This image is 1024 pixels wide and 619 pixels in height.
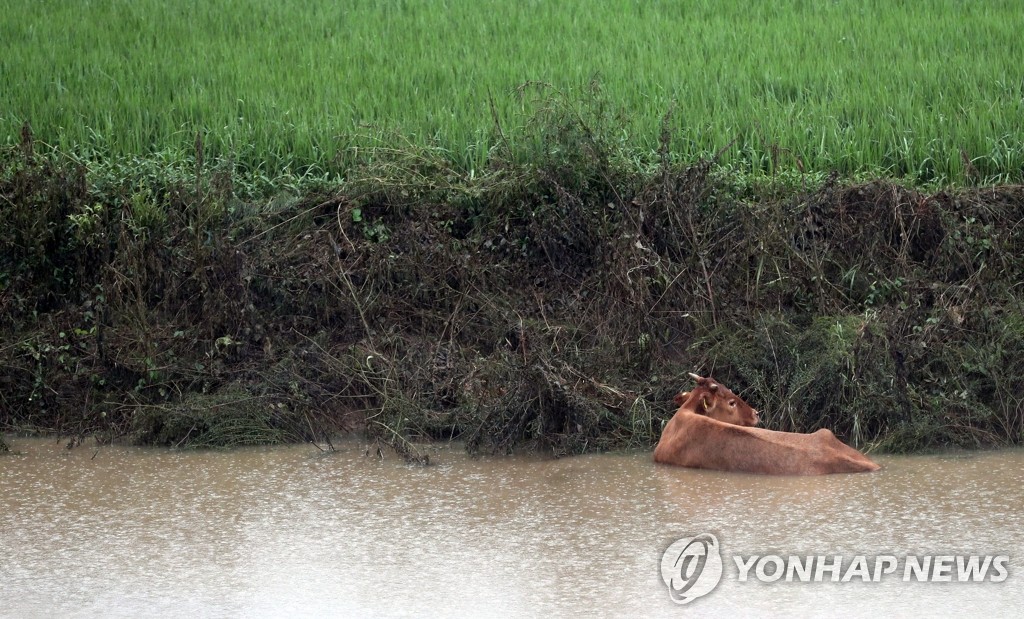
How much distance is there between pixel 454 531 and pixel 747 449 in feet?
4.38

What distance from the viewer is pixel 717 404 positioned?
5.23 metres

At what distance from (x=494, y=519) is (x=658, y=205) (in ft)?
7.62

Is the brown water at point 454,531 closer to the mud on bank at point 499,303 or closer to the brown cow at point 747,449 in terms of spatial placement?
the brown cow at point 747,449

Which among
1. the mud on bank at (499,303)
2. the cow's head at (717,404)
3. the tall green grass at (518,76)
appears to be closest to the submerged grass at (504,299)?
the mud on bank at (499,303)

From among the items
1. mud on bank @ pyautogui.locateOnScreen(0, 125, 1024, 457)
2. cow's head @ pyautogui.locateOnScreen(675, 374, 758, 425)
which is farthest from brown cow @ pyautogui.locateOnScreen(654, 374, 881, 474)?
mud on bank @ pyautogui.locateOnScreen(0, 125, 1024, 457)

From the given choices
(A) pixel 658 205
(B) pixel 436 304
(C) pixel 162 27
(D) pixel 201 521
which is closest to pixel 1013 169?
(A) pixel 658 205

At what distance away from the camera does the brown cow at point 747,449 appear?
488 centimetres

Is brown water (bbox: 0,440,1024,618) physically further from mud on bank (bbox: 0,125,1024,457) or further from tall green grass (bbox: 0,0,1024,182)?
tall green grass (bbox: 0,0,1024,182)

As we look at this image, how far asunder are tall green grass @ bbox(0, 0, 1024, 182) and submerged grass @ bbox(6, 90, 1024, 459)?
0.52 m

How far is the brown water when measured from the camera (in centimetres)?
358

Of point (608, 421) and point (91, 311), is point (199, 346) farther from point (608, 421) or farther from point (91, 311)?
point (608, 421)

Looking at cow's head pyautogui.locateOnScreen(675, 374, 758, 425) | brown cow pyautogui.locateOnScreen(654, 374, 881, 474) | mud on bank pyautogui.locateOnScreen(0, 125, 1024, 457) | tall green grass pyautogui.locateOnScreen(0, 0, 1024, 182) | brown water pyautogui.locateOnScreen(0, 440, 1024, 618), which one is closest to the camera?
brown water pyautogui.locateOnScreen(0, 440, 1024, 618)

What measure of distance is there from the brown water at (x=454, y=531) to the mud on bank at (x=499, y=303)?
289 mm

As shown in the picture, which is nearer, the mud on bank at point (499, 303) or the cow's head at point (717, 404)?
the cow's head at point (717, 404)
